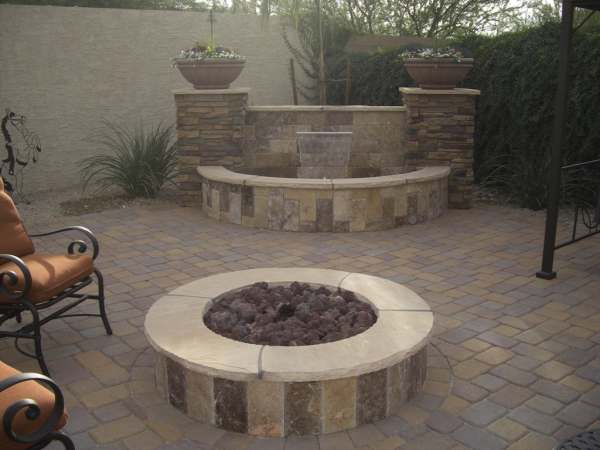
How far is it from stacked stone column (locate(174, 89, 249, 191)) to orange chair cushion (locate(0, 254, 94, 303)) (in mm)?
3737

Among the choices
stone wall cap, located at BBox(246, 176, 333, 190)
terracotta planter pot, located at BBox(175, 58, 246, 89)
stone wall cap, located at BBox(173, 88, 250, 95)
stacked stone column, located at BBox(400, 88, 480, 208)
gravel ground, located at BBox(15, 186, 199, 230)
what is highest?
terracotta planter pot, located at BBox(175, 58, 246, 89)

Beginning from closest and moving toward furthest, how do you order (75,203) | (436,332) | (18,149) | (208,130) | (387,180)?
(436,332) < (387,180) < (208,130) < (75,203) < (18,149)

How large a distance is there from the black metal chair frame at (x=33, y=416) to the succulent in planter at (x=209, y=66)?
543 cm

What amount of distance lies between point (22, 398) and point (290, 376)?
1.03 m

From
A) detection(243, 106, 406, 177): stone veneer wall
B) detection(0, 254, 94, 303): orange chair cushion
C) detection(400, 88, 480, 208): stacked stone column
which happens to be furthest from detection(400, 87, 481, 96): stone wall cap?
detection(0, 254, 94, 303): orange chair cushion

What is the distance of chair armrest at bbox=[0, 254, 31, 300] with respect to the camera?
2.98 m

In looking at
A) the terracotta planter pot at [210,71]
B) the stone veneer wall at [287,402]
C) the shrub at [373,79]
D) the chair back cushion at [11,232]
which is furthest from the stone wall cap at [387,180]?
the stone veneer wall at [287,402]

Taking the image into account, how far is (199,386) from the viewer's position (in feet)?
8.87

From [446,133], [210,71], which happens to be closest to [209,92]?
[210,71]

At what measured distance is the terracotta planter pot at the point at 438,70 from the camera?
682 centimetres

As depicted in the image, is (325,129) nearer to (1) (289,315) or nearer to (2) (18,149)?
(2) (18,149)

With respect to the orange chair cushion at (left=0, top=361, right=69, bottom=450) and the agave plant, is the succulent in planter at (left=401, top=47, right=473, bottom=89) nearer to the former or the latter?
the agave plant

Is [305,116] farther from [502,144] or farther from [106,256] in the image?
[106,256]

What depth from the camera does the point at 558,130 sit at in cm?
450
